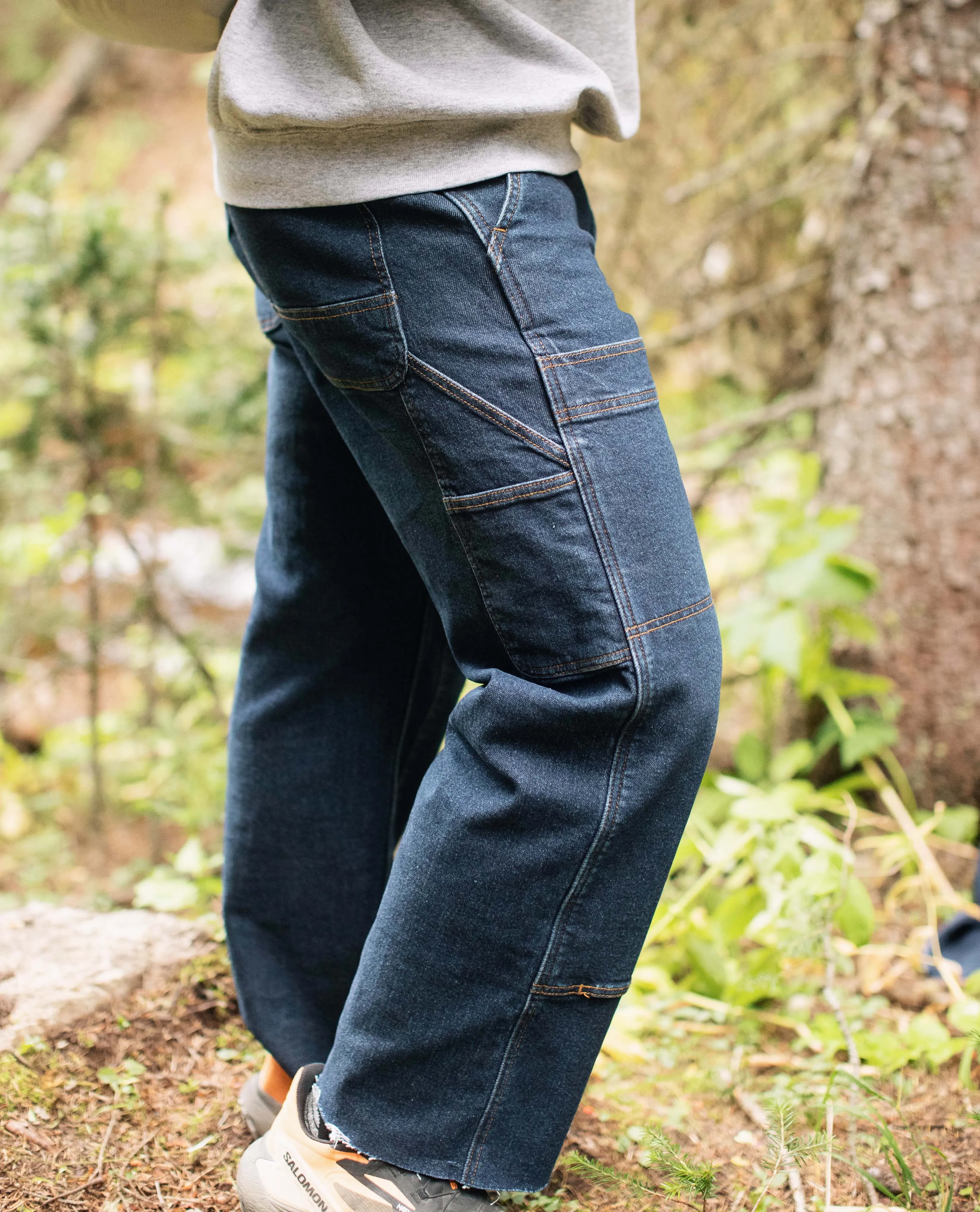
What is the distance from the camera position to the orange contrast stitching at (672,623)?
2.83ft

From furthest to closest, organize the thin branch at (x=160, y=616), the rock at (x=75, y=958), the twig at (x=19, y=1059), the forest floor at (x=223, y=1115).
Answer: the thin branch at (x=160, y=616) → the rock at (x=75, y=958) → the twig at (x=19, y=1059) → the forest floor at (x=223, y=1115)

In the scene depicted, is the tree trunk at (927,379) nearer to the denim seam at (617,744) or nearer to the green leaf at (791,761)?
the green leaf at (791,761)

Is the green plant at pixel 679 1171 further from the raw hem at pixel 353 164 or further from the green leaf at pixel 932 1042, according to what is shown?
the raw hem at pixel 353 164

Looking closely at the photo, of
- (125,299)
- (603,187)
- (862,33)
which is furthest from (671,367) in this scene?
(125,299)

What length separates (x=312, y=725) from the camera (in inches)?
45.9

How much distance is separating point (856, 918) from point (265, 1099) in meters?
0.86

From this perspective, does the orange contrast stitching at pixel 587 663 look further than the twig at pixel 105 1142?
No

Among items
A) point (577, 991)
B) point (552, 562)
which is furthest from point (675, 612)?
point (577, 991)

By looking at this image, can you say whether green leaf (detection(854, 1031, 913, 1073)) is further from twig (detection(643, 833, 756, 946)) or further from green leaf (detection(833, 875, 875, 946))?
twig (detection(643, 833, 756, 946))

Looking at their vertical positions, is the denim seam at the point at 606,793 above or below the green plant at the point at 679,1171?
above

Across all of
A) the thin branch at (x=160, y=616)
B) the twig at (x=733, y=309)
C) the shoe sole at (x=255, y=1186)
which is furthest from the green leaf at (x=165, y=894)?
the twig at (x=733, y=309)

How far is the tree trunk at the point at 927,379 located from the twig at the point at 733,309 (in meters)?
0.30

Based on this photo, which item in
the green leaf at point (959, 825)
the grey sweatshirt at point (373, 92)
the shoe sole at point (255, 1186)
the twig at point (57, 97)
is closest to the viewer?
the grey sweatshirt at point (373, 92)

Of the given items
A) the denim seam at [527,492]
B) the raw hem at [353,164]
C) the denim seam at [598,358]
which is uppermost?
the raw hem at [353,164]
